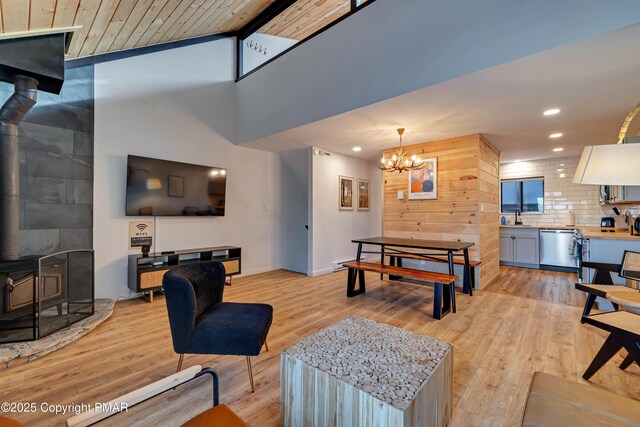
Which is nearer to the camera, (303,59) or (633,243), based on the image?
(633,243)

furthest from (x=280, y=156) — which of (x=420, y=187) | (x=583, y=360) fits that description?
(x=583, y=360)

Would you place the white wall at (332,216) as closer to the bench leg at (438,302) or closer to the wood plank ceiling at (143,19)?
the wood plank ceiling at (143,19)

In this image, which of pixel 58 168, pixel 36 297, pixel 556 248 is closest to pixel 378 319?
pixel 36 297

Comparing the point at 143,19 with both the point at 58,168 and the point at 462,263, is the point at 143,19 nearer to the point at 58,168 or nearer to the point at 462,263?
the point at 58,168

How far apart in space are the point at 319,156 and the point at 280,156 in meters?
1.00

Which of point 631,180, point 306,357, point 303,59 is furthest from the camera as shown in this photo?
point 303,59

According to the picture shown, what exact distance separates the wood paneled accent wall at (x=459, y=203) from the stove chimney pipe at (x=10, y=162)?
4.83 metres

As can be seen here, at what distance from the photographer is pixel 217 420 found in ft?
3.48

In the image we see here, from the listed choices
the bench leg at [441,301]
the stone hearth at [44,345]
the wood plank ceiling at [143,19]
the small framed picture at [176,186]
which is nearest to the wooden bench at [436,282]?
the bench leg at [441,301]

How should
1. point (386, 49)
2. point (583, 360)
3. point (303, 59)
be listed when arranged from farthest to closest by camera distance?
point (303, 59)
point (386, 49)
point (583, 360)

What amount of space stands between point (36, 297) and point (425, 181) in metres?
4.98

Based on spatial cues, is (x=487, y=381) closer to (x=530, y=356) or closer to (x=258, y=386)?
(x=530, y=356)

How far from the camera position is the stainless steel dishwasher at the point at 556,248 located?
5.30 metres

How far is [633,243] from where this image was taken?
311cm
